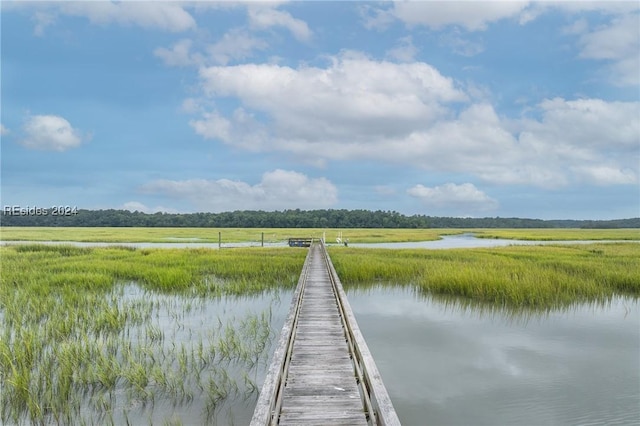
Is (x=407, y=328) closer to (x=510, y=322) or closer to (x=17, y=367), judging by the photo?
(x=510, y=322)

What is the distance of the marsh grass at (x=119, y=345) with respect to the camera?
6461mm

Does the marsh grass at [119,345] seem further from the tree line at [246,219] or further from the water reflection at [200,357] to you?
the tree line at [246,219]

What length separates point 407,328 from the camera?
1144 cm

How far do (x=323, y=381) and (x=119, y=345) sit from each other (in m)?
5.38

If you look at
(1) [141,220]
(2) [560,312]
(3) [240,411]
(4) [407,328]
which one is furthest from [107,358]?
(1) [141,220]

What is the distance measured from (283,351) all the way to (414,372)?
3144 millimetres

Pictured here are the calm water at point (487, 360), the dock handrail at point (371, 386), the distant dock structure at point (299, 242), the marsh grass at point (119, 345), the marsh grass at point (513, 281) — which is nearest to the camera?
the dock handrail at point (371, 386)

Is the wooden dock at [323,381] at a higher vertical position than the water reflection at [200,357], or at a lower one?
higher

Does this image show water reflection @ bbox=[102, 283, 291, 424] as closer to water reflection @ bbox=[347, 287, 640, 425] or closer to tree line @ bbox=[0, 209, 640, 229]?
water reflection @ bbox=[347, 287, 640, 425]

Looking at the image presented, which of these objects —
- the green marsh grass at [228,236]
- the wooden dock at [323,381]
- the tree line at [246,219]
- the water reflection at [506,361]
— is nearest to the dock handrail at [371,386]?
the wooden dock at [323,381]

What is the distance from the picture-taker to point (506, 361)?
8.86 m

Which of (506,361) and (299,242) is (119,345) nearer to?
(506,361)

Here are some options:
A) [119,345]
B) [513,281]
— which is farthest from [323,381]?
[513,281]

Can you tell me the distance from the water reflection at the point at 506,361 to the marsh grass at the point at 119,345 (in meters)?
3.21
